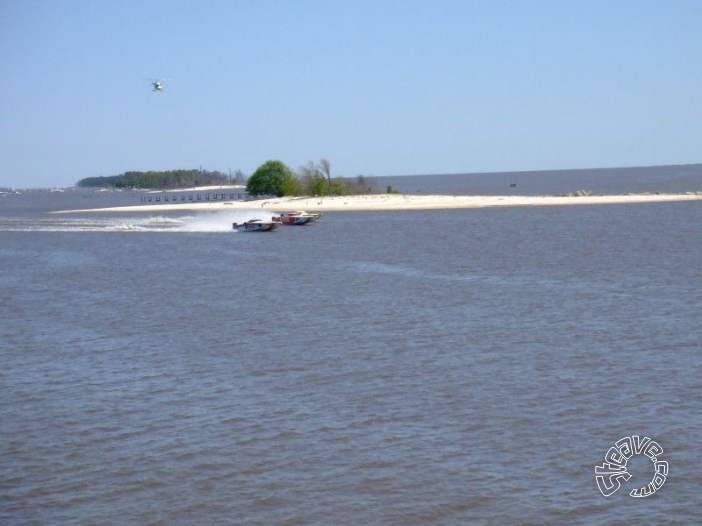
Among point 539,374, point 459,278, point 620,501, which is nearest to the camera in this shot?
point 620,501

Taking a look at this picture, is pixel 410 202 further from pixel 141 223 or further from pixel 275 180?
pixel 141 223

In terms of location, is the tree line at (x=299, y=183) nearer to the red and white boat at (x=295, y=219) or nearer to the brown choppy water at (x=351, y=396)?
the red and white boat at (x=295, y=219)

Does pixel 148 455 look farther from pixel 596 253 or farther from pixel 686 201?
pixel 686 201

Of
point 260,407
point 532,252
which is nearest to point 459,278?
point 532,252

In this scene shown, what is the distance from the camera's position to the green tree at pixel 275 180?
118250 millimetres

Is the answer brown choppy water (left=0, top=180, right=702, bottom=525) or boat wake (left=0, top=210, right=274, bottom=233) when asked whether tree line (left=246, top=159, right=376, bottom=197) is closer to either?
boat wake (left=0, top=210, right=274, bottom=233)

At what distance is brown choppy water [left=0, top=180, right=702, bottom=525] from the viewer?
13.1 m

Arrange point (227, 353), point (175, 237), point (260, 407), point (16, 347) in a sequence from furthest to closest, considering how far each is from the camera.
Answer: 1. point (175, 237)
2. point (16, 347)
3. point (227, 353)
4. point (260, 407)

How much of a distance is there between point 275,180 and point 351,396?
103 m

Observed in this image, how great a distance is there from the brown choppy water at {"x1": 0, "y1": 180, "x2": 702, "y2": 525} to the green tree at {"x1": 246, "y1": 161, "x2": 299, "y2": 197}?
77851 millimetres

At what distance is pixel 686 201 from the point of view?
102 metres

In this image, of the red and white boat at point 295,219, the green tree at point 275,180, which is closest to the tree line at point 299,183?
the green tree at point 275,180

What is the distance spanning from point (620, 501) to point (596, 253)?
3617 cm

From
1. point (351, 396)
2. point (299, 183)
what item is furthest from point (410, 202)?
point (351, 396)
